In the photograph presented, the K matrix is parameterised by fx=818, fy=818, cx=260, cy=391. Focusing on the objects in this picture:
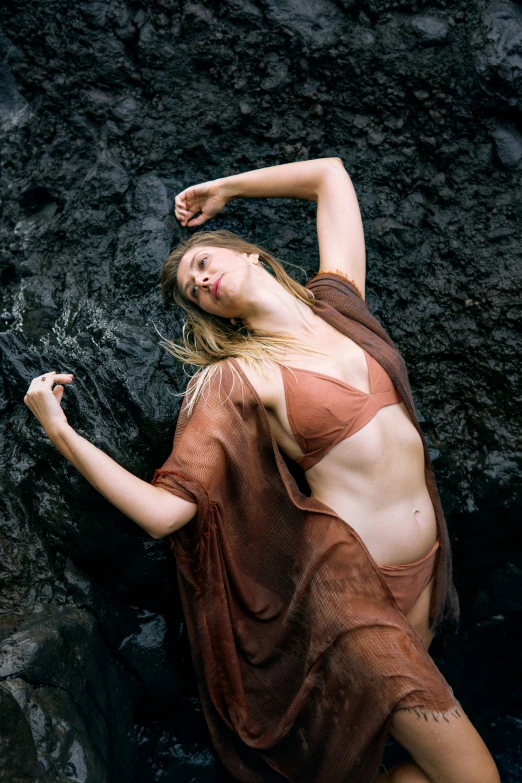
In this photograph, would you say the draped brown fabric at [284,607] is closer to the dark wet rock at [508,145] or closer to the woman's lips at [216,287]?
the woman's lips at [216,287]

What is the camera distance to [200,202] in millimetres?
3535

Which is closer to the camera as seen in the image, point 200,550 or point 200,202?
point 200,550

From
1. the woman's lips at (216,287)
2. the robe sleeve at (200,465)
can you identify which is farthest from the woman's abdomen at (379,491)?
the woman's lips at (216,287)

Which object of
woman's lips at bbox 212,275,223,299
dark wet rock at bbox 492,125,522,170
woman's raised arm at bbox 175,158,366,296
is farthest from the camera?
dark wet rock at bbox 492,125,522,170

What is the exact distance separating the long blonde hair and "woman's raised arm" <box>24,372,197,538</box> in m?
0.57

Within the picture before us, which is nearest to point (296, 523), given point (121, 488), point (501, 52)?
point (121, 488)

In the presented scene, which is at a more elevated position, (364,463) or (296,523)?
(364,463)

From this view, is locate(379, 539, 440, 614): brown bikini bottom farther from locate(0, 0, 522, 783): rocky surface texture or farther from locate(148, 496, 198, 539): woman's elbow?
locate(148, 496, 198, 539): woman's elbow

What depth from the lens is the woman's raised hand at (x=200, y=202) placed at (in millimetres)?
3479

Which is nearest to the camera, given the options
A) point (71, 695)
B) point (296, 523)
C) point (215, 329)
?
point (71, 695)

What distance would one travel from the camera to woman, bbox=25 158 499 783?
8.90ft

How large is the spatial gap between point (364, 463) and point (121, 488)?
89 centimetres

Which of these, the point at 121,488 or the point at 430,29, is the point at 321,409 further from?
the point at 430,29

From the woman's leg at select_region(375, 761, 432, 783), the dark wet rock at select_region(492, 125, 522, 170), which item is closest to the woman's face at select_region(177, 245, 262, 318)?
the dark wet rock at select_region(492, 125, 522, 170)
